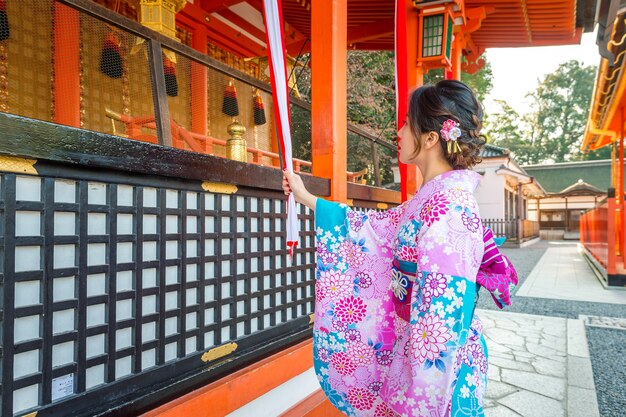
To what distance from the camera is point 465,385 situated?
1.35m

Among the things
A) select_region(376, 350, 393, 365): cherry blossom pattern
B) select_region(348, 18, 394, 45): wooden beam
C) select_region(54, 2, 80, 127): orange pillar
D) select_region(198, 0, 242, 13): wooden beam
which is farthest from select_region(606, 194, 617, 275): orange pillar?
select_region(54, 2, 80, 127): orange pillar

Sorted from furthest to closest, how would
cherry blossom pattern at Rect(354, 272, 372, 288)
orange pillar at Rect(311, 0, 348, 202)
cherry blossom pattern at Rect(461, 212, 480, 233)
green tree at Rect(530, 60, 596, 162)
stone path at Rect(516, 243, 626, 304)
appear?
green tree at Rect(530, 60, 596, 162) < stone path at Rect(516, 243, 626, 304) < orange pillar at Rect(311, 0, 348, 202) < cherry blossom pattern at Rect(354, 272, 372, 288) < cherry blossom pattern at Rect(461, 212, 480, 233)

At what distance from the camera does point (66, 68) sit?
405 cm

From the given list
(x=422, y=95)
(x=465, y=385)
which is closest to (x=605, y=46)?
(x=422, y=95)

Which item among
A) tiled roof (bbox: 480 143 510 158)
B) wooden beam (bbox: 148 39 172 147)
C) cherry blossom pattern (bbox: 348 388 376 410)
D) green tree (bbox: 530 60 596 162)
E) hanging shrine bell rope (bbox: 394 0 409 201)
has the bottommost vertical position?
cherry blossom pattern (bbox: 348 388 376 410)

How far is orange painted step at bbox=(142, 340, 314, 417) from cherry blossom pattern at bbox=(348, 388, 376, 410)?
610 millimetres

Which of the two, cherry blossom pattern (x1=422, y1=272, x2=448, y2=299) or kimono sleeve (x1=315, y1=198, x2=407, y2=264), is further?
kimono sleeve (x1=315, y1=198, x2=407, y2=264)

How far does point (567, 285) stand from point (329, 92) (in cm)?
819

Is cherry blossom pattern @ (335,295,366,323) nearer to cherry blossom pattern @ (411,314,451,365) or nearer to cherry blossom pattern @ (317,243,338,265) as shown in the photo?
cherry blossom pattern @ (317,243,338,265)

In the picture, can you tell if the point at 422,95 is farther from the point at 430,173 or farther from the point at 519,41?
the point at 519,41

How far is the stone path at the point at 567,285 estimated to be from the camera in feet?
24.2

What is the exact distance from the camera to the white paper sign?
1.36 m

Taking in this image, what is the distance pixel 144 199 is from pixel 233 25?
5.27m

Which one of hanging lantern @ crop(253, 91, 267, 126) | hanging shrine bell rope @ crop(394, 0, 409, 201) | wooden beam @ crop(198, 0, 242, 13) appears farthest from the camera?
hanging lantern @ crop(253, 91, 267, 126)
